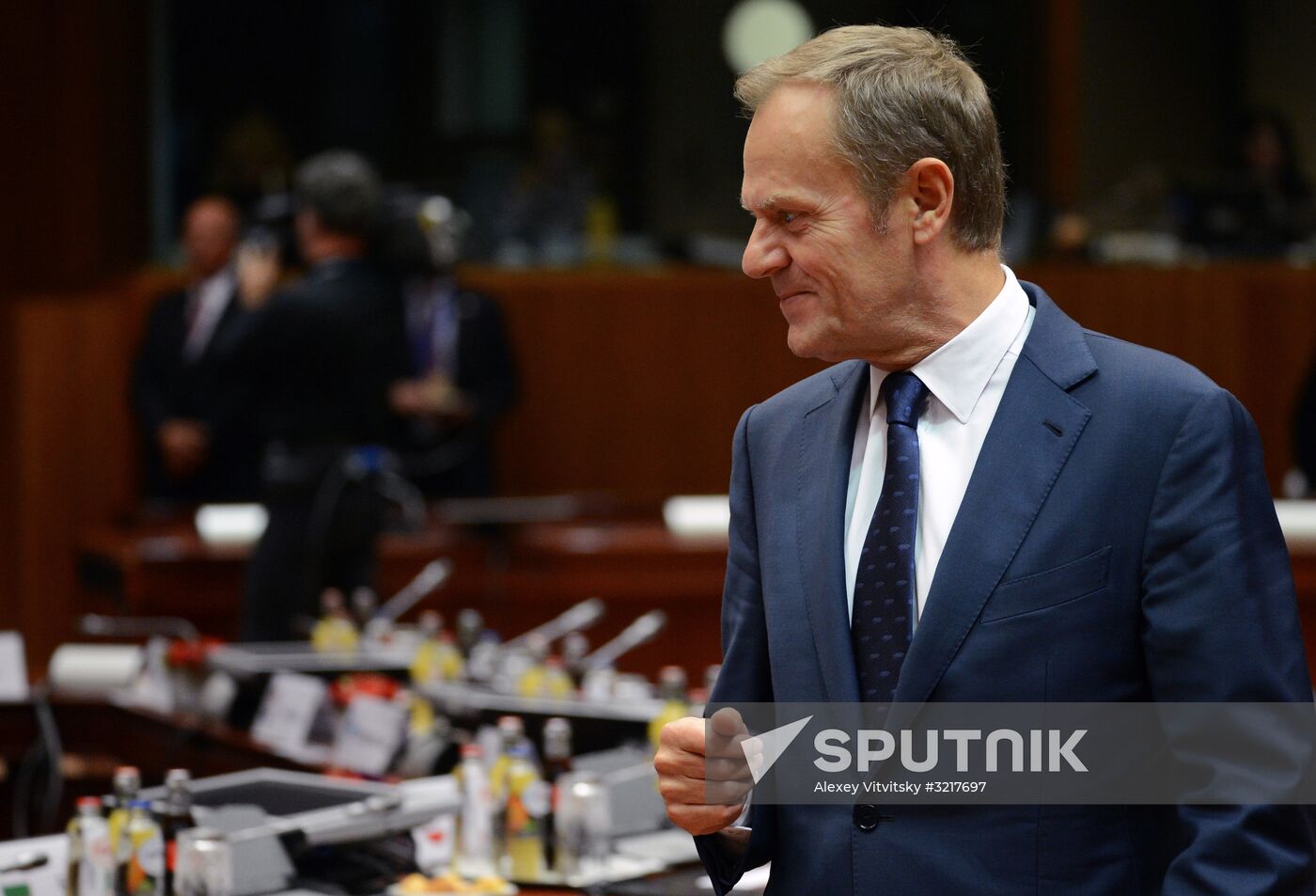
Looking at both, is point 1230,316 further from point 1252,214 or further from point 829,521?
point 829,521

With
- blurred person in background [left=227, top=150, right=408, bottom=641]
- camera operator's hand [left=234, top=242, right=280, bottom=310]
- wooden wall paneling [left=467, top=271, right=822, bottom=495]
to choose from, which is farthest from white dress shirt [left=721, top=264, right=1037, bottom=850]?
wooden wall paneling [left=467, top=271, right=822, bottom=495]

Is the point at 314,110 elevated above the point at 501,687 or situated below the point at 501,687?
above

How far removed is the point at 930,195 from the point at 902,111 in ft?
0.24

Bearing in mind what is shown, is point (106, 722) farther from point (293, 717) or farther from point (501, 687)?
point (501, 687)

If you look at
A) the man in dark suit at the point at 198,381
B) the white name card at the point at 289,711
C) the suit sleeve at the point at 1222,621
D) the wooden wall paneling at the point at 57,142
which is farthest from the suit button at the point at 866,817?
the wooden wall paneling at the point at 57,142

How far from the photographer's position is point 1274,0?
919 centimetres

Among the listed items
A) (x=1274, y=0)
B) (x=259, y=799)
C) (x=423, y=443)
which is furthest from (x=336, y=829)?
(x=1274, y=0)

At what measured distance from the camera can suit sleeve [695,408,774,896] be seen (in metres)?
1.48

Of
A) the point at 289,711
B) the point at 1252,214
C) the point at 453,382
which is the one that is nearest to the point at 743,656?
the point at 289,711

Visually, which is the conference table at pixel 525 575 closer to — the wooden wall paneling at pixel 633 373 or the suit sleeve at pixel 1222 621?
the wooden wall paneling at pixel 633 373

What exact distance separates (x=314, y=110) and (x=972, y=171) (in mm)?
7877

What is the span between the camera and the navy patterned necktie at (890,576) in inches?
54.6

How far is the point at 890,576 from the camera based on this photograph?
55.1 inches

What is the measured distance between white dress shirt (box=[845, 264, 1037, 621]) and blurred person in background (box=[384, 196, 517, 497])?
4.48 meters
